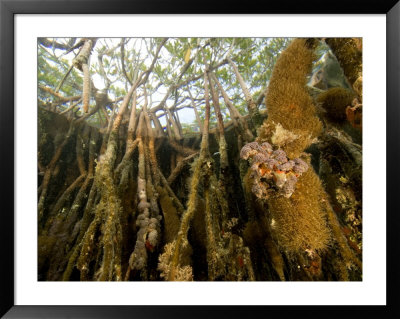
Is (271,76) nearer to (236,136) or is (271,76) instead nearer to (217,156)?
(236,136)

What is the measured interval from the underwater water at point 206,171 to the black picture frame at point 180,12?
138 mm

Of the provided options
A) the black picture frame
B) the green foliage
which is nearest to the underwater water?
the green foliage

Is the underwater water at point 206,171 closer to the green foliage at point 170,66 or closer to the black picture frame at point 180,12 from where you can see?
the green foliage at point 170,66

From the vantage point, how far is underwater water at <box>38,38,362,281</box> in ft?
2.97

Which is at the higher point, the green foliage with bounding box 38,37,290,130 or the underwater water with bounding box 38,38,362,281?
the green foliage with bounding box 38,37,290,130

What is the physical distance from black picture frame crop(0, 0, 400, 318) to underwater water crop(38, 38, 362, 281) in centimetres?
14

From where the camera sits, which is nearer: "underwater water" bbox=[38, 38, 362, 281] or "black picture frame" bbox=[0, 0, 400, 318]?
"black picture frame" bbox=[0, 0, 400, 318]

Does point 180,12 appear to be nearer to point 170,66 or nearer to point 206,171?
point 170,66

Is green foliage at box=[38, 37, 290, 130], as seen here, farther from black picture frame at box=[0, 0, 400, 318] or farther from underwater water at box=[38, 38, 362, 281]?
black picture frame at box=[0, 0, 400, 318]

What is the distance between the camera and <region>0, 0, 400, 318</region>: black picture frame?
804mm

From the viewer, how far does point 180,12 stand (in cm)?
86

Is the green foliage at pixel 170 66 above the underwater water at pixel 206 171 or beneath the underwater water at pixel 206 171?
above

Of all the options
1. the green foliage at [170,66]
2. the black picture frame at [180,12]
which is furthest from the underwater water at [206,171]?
the black picture frame at [180,12]

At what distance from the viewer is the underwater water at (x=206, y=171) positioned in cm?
91
